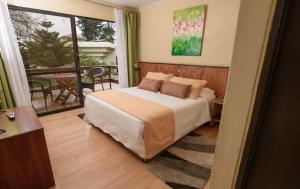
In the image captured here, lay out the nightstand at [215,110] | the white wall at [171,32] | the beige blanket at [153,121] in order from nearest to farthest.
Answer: the beige blanket at [153,121] < the white wall at [171,32] < the nightstand at [215,110]

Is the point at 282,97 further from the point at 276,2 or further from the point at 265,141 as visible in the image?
the point at 276,2

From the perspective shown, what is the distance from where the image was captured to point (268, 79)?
18.9 inches

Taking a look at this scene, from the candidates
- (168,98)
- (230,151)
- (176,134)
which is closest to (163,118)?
(176,134)

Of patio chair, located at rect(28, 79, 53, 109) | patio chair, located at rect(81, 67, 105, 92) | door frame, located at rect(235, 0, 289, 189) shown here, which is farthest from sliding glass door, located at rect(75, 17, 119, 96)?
door frame, located at rect(235, 0, 289, 189)

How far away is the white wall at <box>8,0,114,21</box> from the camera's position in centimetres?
267

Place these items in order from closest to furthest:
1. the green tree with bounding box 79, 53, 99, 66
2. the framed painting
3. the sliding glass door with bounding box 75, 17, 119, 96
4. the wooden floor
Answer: the wooden floor < the framed painting < the sliding glass door with bounding box 75, 17, 119, 96 < the green tree with bounding box 79, 53, 99, 66

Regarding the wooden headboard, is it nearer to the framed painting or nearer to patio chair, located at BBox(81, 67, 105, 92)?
the framed painting

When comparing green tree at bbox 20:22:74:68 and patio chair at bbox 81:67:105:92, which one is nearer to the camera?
green tree at bbox 20:22:74:68

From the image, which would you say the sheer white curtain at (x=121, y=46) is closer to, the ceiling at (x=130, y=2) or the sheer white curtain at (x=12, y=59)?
the ceiling at (x=130, y=2)

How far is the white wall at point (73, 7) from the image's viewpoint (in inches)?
105

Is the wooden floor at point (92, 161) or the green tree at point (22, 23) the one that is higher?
the green tree at point (22, 23)

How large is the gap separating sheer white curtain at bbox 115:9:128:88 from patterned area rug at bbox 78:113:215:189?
7.53 ft

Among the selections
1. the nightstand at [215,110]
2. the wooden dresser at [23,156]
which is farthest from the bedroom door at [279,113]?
the nightstand at [215,110]

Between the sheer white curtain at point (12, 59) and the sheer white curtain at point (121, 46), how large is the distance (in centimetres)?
190
